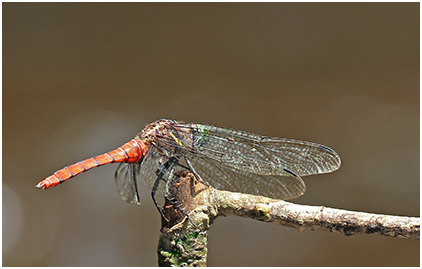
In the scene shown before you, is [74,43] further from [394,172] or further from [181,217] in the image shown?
[181,217]

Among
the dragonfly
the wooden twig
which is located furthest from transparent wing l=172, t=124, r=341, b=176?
the wooden twig

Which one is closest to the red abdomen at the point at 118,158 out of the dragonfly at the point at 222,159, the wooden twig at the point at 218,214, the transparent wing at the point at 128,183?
the dragonfly at the point at 222,159

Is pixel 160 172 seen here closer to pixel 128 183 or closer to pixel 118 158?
pixel 118 158

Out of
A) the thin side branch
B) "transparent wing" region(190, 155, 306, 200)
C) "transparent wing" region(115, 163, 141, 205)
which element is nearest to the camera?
the thin side branch

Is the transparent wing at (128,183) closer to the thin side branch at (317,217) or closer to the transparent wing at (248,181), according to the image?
the transparent wing at (248,181)

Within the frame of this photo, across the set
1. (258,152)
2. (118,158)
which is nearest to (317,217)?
(258,152)

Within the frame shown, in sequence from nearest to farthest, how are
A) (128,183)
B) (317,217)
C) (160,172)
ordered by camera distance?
(317,217)
(160,172)
(128,183)

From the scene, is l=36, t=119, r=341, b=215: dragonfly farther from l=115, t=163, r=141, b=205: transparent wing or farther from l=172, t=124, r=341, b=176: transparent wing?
l=115, t=163, r=141, b=205: transparent wing
